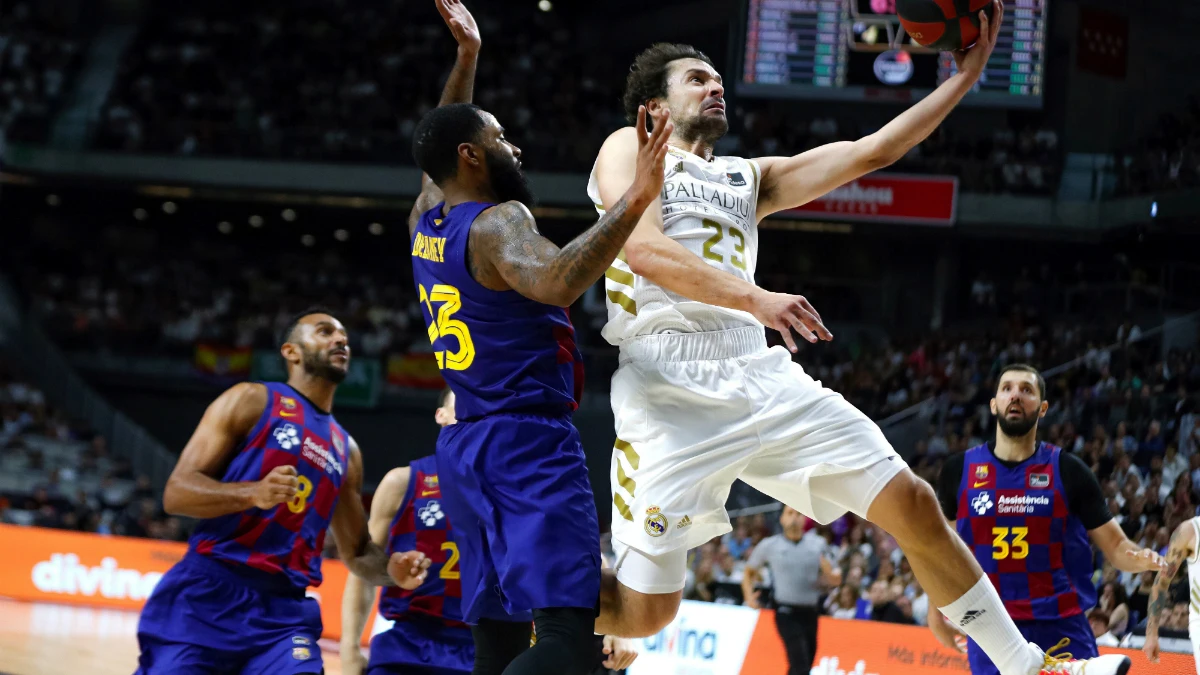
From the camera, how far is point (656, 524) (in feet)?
13.2

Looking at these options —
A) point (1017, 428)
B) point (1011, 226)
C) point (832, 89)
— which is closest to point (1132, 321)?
point (1011, 226)

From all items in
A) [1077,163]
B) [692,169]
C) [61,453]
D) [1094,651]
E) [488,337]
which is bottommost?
[61,453]

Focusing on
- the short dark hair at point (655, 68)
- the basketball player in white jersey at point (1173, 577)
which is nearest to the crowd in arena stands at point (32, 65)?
the short dark hair at point (655, 68)

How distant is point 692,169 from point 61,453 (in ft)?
57.5

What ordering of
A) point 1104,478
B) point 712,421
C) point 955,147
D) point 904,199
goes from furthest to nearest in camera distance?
point 955,147 < point 904,199 < point 1104,478 < point 712,421

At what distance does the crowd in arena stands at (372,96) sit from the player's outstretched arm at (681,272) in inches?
567

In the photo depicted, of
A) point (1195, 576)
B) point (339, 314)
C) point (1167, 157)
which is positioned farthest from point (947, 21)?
point (339, 314)

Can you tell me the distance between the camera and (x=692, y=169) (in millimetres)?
4352

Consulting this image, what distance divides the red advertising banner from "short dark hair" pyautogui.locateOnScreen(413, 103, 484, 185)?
602 inches

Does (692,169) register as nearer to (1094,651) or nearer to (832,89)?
(1094,651)

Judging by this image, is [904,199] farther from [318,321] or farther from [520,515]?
[520,515]

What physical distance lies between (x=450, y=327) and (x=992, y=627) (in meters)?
2.01

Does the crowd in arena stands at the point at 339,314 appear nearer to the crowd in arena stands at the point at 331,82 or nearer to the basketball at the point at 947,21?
the crowd in arena stands at the point at 331,82

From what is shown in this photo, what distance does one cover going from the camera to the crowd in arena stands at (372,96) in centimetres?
1933
